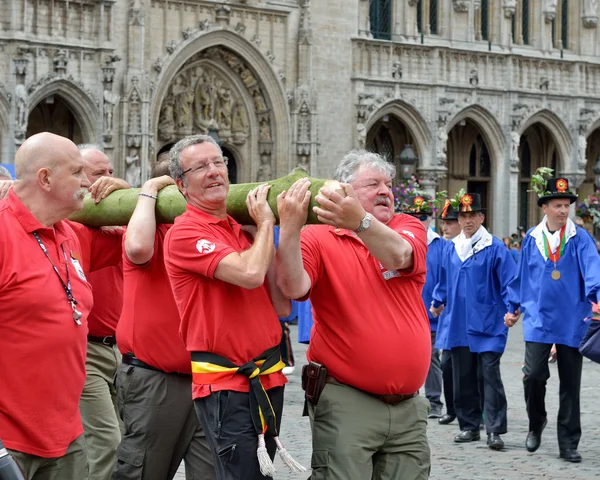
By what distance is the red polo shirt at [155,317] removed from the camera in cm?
588

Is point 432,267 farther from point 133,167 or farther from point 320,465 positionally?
point 133,167

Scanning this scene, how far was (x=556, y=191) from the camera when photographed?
33.6 ft

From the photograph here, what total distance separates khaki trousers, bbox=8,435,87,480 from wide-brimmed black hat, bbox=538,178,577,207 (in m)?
6.04

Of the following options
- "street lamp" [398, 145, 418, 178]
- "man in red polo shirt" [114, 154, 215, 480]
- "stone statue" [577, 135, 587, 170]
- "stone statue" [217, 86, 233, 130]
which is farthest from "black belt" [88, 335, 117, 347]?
"stone statue" [577, 135, 587, 170]

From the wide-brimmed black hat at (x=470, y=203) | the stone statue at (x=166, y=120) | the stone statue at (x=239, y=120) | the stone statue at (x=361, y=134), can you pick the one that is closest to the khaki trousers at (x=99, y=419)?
the wide-brimmed black hat at (x=470, y=203)

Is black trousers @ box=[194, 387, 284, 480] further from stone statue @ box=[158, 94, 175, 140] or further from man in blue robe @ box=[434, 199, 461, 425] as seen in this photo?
stone statue @ box=[158, 94, 175, 140]

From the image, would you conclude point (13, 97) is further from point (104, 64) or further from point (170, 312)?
point (170, 312)

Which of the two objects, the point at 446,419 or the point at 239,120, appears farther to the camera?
the point at 239,120

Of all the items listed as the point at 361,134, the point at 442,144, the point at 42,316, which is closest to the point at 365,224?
the point at 42,316

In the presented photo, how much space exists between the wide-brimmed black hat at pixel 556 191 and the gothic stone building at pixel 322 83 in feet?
50.5

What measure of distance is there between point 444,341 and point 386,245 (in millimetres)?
5950

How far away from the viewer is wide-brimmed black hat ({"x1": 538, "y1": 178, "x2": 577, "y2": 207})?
32.9 feet

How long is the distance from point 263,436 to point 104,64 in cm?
2101

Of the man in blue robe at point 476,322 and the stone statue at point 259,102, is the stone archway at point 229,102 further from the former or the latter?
the man in blue robe at point 476,322
